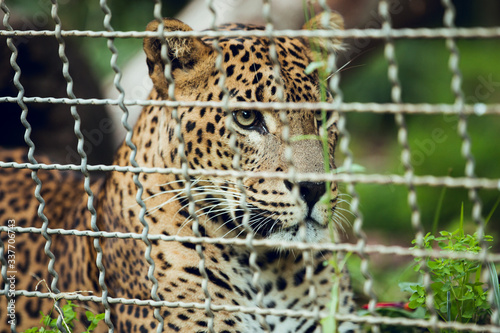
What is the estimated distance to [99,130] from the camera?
6949mm

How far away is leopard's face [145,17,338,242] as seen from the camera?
127 inches

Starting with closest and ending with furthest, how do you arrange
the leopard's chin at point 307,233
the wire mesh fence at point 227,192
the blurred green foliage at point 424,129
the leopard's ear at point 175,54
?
the wire mesh fence at point 227,192
the leopard's chin at point 307,233
the leopard's ear at point 175,54
the blurred green foliage at point 424,129

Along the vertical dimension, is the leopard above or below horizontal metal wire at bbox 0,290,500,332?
above

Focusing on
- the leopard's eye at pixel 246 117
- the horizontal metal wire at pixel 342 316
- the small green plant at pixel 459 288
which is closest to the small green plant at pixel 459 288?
the small green plant at pixel 459 288

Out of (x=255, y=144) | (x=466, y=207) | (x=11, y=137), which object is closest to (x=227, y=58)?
(x=255, y=144)

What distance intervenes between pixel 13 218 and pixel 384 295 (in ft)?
9.34

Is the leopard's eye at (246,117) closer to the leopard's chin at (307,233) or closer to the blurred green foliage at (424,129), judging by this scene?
the leopard's chin at (307,233)

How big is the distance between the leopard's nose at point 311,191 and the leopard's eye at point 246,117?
0.61 m

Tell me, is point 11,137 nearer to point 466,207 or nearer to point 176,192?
point 176,192

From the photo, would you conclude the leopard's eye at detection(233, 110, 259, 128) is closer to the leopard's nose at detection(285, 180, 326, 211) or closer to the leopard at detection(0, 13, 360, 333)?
the leopard at detection(0, 13, 360, 333)

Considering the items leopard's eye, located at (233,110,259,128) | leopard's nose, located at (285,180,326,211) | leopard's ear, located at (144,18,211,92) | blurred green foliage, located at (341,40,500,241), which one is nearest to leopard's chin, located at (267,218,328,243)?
leopard's nose, located at (285,180,326,211)

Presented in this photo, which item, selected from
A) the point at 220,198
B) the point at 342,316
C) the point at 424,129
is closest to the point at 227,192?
the point at 220,198

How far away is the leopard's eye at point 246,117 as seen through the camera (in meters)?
3.42

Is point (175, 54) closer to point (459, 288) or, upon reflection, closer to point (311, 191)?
point (311, 191)
